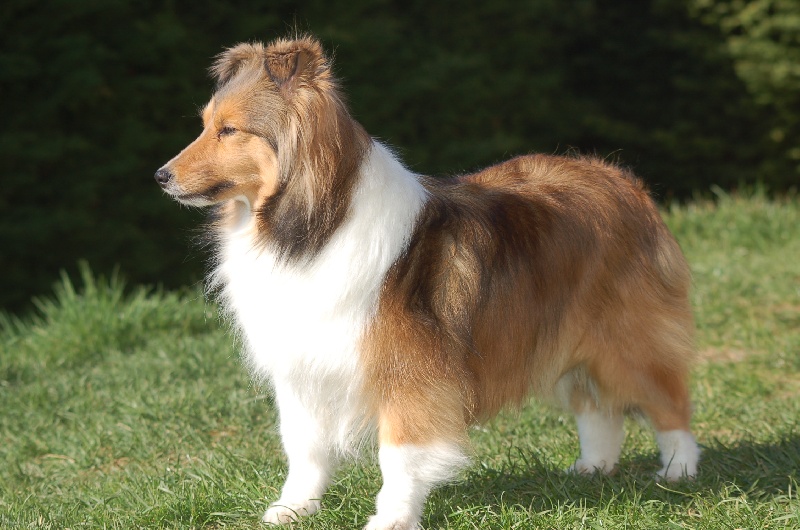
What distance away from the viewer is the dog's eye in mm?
3299

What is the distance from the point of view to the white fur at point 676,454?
4.00m

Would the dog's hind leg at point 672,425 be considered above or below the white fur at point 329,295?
below

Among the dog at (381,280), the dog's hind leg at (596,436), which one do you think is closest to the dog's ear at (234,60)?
the dog at (381,280)

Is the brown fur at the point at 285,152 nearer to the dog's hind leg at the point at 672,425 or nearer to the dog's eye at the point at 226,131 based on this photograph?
the dog's eye at the point at 226,131

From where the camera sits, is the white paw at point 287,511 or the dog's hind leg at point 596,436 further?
the dog's hind leg at point 596,436

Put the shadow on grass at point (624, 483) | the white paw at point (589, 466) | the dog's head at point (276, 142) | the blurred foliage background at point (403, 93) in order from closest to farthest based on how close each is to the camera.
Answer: the dog's head at point (276, 142) < the shadow on grass at point (624, 483) < the white paw at point (589, 466) < the blurred foliage background at point (403, 93)

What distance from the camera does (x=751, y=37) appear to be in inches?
428

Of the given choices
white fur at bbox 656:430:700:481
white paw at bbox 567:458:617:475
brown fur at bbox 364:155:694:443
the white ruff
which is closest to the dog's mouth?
the white ruff

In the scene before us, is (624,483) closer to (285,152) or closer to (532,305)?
(532,305)

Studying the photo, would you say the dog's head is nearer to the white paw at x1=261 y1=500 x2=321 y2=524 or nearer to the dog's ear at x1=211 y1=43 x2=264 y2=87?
the dog's ear at x1=211 y1=43 x2=264 y2=87

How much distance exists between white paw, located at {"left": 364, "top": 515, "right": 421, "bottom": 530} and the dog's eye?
1357 mm

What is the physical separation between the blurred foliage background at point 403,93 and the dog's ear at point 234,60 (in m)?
1.86

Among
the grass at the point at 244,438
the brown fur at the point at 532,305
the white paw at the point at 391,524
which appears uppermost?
the brown fur at the point at 532,305

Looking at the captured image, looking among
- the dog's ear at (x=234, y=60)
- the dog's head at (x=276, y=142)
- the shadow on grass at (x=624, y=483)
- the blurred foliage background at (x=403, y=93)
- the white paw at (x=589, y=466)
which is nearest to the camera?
the dog's head at (x=276, y=142)
